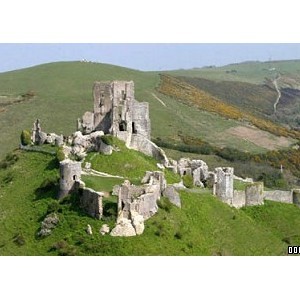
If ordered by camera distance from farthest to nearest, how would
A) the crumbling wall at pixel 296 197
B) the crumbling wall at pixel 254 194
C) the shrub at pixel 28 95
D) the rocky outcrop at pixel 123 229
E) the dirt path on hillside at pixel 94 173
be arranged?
the shrub at pixel 28 95
the crumbling wall at pixel 296 197
the crumbling wall at pixel 254 194
the dirt path on hillside at pixel 94 173
the rocky outcrop at pixel 123 229

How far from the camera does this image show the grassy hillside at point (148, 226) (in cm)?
4553

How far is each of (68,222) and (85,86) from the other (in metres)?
88.3

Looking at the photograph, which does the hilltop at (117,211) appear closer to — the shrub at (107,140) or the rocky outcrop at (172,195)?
the shrub at (107,140)

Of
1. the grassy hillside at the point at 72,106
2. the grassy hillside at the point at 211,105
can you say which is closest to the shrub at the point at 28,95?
the grassy hillside at the point at 72,106

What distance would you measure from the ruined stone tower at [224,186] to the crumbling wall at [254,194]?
1.73m

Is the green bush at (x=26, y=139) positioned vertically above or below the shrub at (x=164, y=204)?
above

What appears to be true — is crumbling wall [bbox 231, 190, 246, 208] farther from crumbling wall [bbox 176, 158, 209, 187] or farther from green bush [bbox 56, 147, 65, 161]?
green bush [bbox 56, 147, 65, 161]

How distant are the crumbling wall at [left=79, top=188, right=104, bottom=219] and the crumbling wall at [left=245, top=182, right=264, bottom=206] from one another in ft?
48.0

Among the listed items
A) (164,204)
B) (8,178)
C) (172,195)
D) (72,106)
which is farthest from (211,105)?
(164,204)

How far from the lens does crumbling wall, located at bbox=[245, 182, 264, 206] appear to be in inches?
2344

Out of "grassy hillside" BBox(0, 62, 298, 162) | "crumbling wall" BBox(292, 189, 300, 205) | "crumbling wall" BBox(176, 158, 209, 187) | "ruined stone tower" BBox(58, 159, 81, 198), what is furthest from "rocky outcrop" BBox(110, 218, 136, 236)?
"grassy hillside" BBox(0, 62, 298, 162)

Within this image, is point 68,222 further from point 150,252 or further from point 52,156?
point 52,156

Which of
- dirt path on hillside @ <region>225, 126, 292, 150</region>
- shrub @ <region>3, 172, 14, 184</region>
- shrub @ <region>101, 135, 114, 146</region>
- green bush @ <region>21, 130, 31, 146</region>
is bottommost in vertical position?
dirt path on hillside @ <region>225, 126, 292, 150</region>

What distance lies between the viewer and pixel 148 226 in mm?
46469
